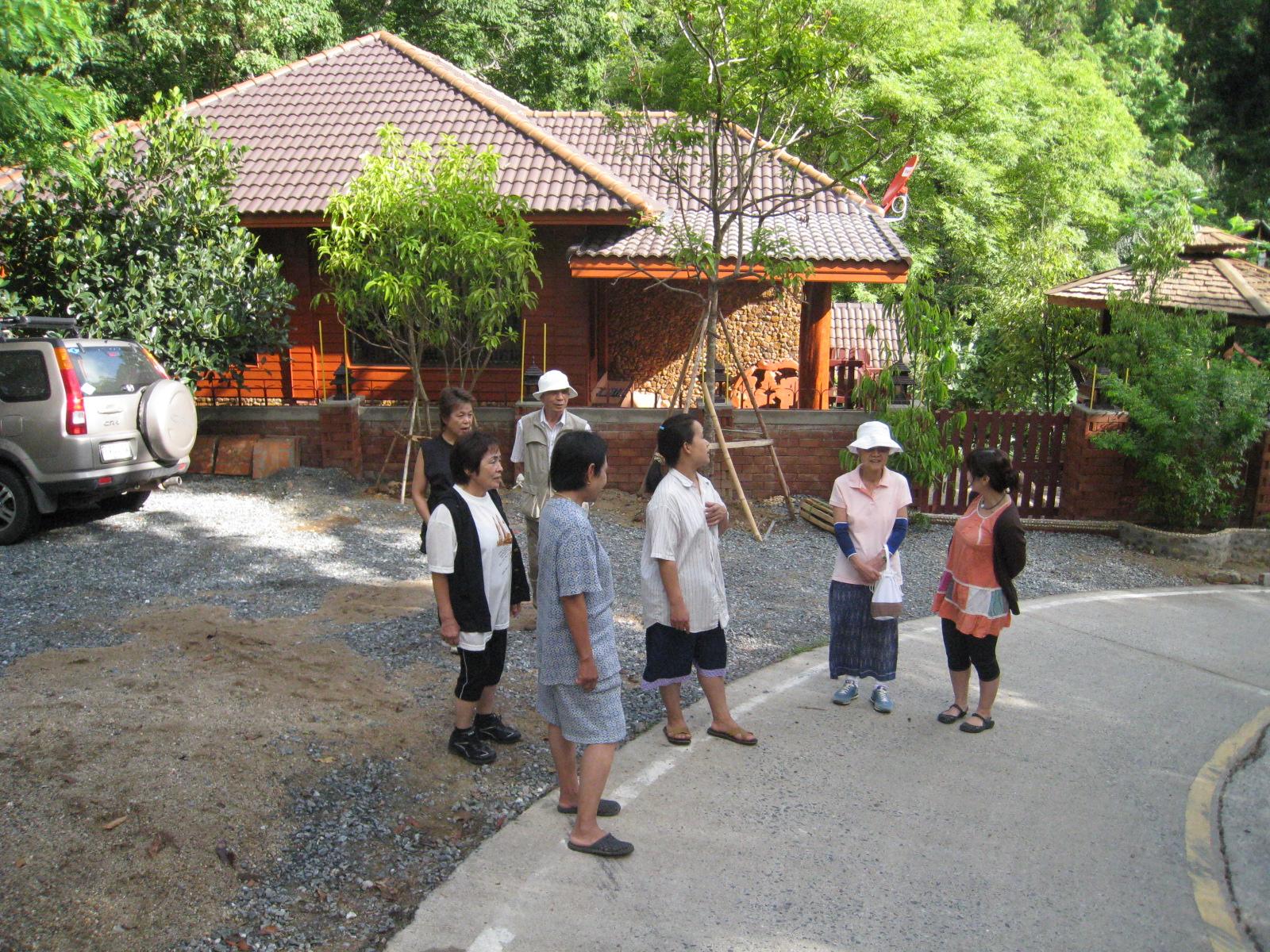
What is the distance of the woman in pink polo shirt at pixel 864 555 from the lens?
536 cm

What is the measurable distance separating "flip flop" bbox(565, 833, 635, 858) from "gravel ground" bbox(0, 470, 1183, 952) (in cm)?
47

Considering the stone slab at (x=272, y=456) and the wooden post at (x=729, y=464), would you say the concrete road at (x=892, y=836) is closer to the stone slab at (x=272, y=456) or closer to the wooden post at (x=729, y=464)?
the wooden post at (x=729, y=464)

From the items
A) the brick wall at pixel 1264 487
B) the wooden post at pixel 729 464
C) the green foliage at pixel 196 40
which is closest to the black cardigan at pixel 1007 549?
the wooden post at pixel 729 464

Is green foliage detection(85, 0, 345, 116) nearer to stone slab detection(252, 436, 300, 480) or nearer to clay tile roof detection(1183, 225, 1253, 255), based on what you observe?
stone slab detection(252, 436, 300, 480)

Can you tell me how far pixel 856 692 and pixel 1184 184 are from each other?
24856 millimetres

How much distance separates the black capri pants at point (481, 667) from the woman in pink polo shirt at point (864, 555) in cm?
183

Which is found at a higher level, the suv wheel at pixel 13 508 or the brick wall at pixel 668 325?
the brick wall at pixel 668 325

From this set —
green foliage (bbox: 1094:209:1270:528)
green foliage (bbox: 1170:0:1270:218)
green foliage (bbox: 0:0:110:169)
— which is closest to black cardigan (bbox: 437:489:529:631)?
green foliage (bbox: 0:0:110:169)

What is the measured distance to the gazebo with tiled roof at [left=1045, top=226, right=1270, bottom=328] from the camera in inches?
465

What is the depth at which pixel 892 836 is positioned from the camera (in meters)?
4.40

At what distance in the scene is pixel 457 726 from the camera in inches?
190

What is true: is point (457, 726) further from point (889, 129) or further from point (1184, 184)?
point (1184, 184)

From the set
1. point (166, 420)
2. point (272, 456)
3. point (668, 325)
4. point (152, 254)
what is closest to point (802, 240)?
point (668, 325)

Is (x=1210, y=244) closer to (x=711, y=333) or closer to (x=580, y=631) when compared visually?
(x=711, y=333)
